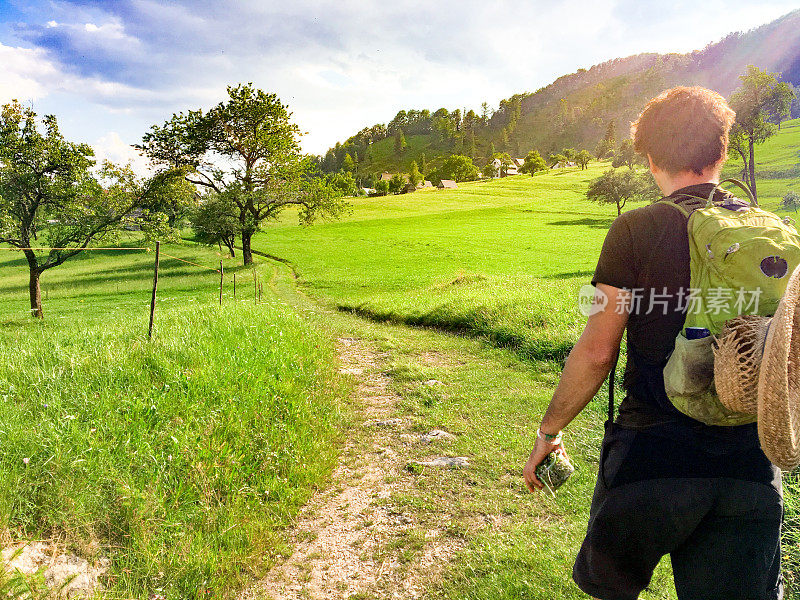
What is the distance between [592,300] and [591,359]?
0.99 ft

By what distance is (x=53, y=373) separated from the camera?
221 inches

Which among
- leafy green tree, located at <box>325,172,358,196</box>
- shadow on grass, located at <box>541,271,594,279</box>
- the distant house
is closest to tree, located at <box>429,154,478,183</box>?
the distant house

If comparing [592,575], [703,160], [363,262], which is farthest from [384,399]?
[363,262]

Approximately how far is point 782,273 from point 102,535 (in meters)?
4.89

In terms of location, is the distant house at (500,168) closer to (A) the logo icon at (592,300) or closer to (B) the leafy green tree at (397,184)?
(B) the leafy green tree at (397,184)

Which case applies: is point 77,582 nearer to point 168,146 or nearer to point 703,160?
point 703,160

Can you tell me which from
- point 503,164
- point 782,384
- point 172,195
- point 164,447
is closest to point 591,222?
point 172,195

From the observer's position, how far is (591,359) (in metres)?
2.33

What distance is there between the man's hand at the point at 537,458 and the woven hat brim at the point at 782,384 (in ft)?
3.22

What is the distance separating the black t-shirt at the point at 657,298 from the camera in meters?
2.09

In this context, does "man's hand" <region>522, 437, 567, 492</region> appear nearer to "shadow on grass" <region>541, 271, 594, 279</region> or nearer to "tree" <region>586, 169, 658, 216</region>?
"shadow on grass" <region>541, 271, 594, 279</region>

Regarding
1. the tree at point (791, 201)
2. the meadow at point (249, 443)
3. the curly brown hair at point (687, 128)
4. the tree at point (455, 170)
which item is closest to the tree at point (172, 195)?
the meadow at point (249, 443)

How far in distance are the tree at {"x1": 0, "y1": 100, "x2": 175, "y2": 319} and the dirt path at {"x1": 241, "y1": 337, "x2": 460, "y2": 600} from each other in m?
22.2

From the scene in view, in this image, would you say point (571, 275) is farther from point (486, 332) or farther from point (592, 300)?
point (592, 300)
